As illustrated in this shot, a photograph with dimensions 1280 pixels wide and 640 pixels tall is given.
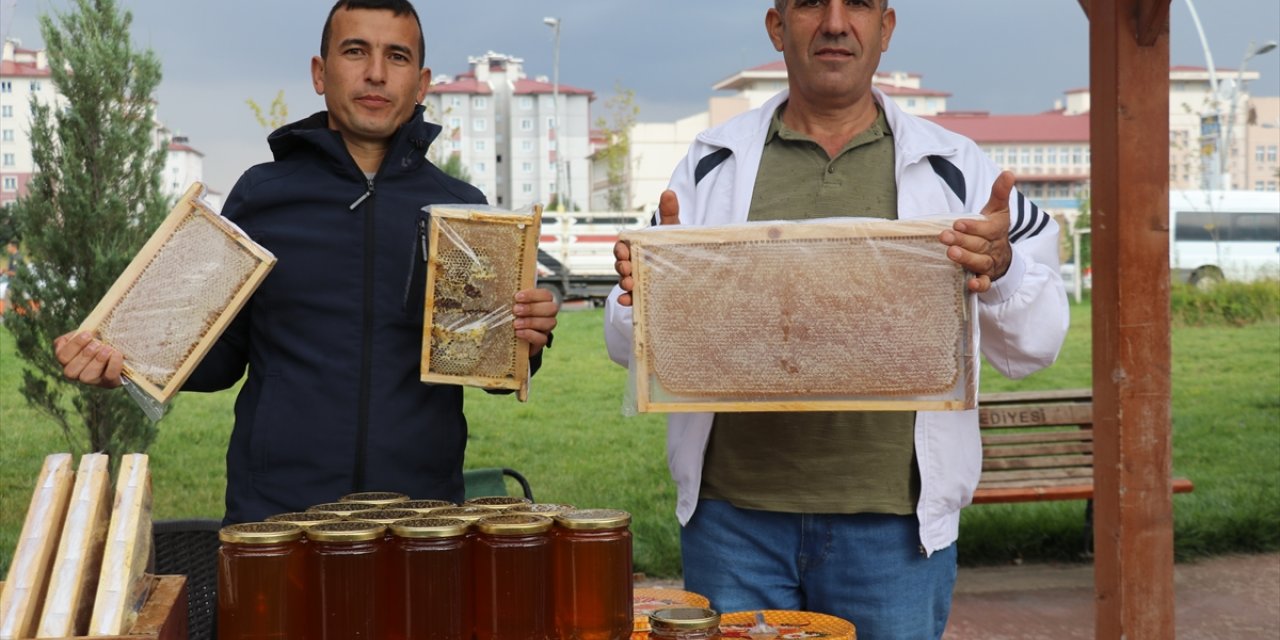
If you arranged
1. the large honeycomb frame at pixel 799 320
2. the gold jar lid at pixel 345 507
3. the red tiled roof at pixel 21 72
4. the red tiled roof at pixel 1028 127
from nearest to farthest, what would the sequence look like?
the gold jar lid at pixel 345 507 → the large honeycomb frame at pixel 799 320 → the red tiled roof at pixel 21 72 → the red tiled roof at pixel 1028 127

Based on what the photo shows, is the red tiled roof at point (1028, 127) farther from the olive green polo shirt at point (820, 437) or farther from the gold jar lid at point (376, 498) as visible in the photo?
the gold jar lid at point (376, 498)

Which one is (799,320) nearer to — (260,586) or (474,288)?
(474,288)

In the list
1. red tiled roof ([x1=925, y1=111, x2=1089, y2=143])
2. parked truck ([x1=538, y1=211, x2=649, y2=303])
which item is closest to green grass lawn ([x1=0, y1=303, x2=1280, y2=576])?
parked truck ([x1=538, y1=211, x2=649, y2=303])

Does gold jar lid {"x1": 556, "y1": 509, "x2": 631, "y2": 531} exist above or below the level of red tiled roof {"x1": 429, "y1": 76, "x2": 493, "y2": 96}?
below

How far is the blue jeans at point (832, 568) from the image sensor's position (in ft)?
10.2

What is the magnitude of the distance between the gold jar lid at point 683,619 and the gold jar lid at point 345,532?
0.53 metres

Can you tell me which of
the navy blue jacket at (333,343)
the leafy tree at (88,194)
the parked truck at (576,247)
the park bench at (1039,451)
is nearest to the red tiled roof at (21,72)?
the leafy tree at (88,194)

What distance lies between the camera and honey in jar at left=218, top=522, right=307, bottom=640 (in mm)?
2246

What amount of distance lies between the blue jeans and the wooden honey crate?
1310 millimetres

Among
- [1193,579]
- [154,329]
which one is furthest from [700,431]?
[1193,579]

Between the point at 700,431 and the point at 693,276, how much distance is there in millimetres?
582

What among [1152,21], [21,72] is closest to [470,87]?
[21,72]

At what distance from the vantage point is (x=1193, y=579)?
787 cm

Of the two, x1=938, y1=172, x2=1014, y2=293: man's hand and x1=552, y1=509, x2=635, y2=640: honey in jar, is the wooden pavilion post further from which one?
x1=552, y1=509, x2=635, y2=640: honey in jar
